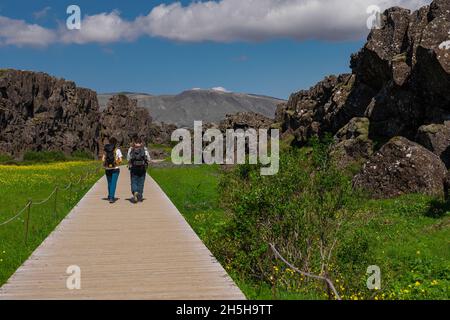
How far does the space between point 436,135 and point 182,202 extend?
13.9 m

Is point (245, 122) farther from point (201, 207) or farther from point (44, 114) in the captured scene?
point (201, 207)

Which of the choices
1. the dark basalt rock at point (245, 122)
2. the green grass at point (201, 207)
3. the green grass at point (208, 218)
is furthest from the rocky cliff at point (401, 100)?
the dark basalt rock at point (245, 122)

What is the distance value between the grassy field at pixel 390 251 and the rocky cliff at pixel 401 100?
2.70 meters

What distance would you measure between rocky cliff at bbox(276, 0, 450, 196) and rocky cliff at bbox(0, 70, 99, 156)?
218 ft

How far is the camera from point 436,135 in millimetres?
26844

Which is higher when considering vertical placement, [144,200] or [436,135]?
[436,135]

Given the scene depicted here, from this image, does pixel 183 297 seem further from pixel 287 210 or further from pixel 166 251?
pixel 287 210

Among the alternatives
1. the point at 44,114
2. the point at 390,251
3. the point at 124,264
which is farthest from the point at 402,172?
the point at 44,114

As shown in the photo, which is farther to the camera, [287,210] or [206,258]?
[287,210]

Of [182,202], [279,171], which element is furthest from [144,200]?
[279,171]

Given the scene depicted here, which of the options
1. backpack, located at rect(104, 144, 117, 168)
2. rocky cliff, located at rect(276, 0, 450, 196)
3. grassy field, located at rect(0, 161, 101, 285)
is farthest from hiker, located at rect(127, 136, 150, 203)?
rocky cliff, located at rect(276, 0, 450, 196)

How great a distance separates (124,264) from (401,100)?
2896cm

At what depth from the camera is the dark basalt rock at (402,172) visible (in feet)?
75.8

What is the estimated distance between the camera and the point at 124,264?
10.2m
